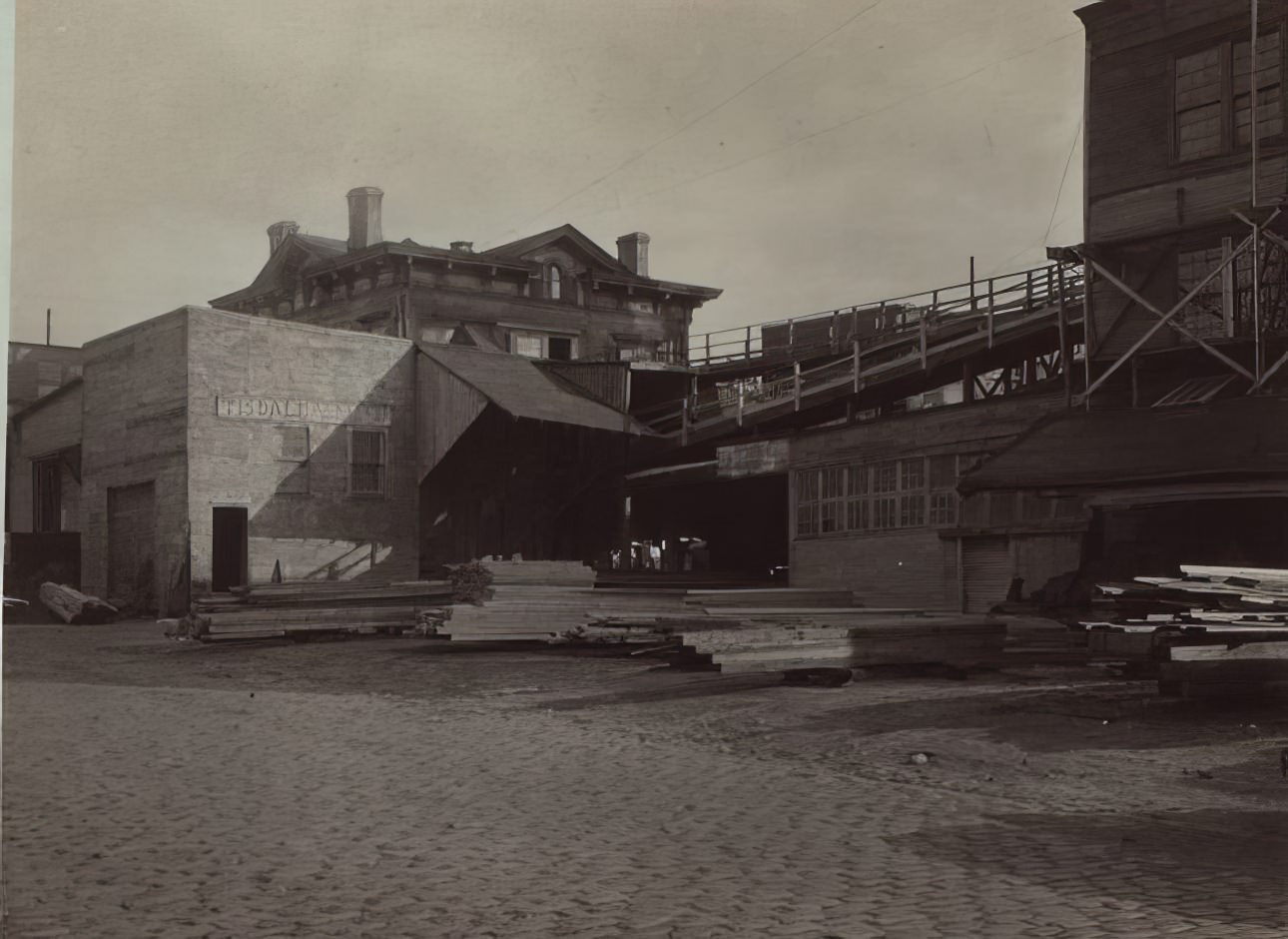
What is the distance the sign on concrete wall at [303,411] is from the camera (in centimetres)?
2438

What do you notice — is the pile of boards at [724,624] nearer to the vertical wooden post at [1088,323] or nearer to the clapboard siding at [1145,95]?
the vertical wooden post at [1088,323]

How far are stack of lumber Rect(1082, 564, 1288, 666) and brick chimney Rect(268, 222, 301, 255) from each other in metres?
6.81

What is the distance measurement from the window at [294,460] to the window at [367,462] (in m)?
0.87

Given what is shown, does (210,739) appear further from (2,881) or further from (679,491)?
(679,491)

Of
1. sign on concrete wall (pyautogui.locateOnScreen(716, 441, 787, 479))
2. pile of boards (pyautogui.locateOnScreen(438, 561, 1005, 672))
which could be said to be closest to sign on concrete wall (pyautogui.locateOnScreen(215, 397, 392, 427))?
sign on concrete wall (pyautogui.locateOnScreen(716, 441, 787, 479))

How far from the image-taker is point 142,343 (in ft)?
70.3

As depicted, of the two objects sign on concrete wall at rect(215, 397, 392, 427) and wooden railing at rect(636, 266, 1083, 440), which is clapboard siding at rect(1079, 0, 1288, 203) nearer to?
wooden railing at rect(636, 266, 1083, 440)

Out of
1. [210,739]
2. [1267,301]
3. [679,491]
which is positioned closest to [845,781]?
[210,739]

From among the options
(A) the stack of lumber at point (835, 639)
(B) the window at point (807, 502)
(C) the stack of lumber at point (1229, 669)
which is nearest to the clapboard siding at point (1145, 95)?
(A) the stack of lumber at point (835, 639)

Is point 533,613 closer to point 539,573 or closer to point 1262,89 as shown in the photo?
point 539,573

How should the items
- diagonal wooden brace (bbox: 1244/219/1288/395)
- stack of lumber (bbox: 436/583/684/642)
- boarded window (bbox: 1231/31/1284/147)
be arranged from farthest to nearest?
1. stack of lumber (bbox: 436/583/684/642)
2. diagonal wooden brace (bbox: 1244/219/1288/395)
3. boarded window (bbox: 1231/31/1284/147)

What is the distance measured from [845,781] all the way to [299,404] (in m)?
18.7

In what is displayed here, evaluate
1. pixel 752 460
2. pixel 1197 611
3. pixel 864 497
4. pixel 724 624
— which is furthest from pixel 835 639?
pixel 752 460

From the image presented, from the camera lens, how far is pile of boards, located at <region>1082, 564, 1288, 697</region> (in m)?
9.84
